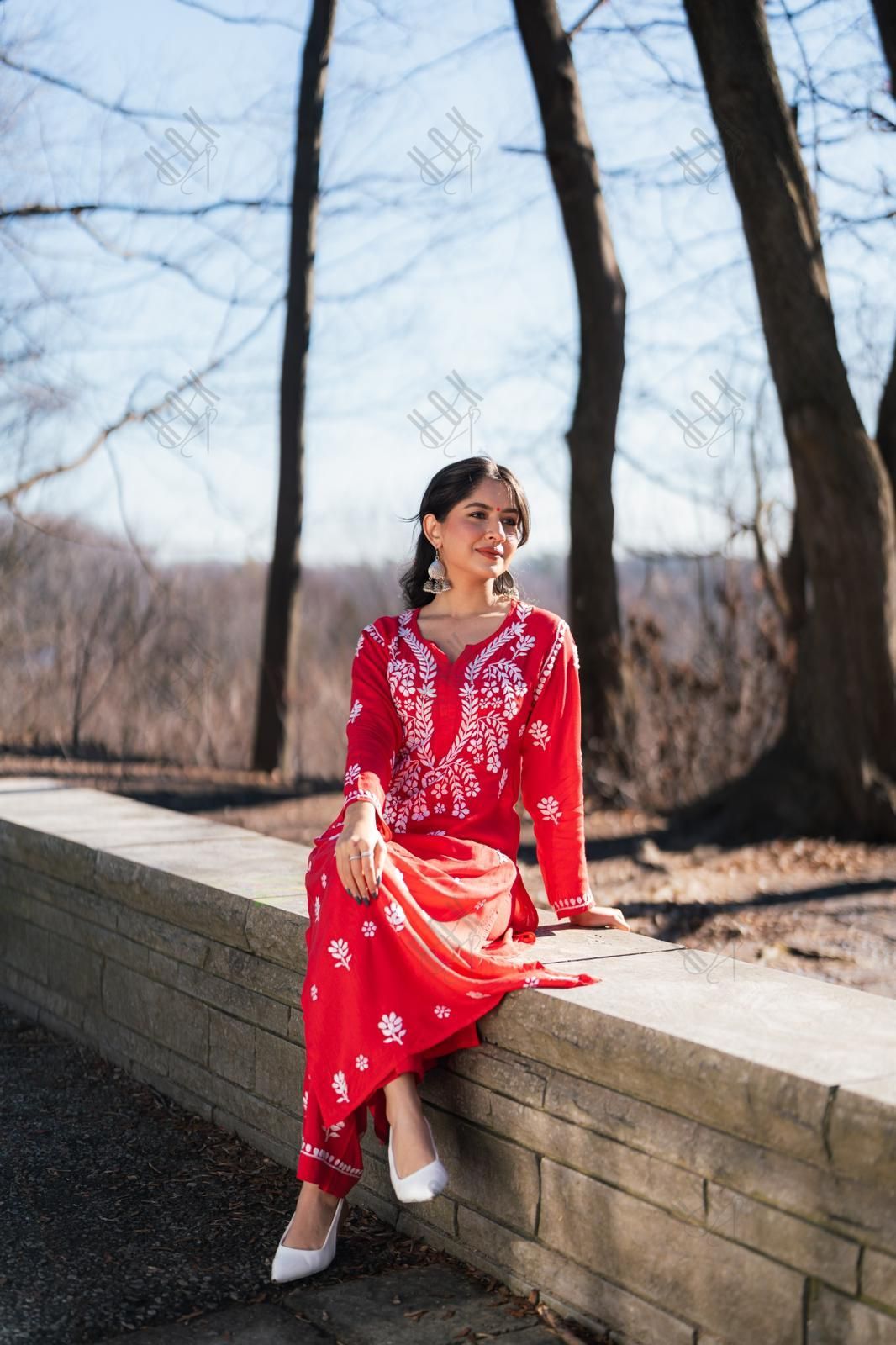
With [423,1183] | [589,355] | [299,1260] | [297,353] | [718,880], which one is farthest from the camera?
[297,353]

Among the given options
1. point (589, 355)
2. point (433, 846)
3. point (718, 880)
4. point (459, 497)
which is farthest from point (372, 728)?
point (589, 355)

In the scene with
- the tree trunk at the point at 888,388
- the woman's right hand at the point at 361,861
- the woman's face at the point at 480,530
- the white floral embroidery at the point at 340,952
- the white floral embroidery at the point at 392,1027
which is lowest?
the white floral embroidery at the point at 392,1027

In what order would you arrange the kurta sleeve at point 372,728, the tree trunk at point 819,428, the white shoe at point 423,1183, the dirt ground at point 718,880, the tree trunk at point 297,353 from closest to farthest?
1. the white shoe at point 423,1183
2. the kurta sleeve at point 372,728
3. the dirt ground at point 718,880
4. the tree trunk at point 819,428
5. the tree trunk at point 297,353

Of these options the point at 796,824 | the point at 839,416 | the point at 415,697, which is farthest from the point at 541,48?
the point at 415,697

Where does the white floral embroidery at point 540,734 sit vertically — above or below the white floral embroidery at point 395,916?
above

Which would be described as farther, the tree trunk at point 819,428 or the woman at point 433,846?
the tree trunk at point 819,428

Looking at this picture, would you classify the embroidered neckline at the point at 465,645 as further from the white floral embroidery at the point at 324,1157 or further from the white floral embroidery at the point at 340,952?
the white floral embroidery at the point at 324,1157

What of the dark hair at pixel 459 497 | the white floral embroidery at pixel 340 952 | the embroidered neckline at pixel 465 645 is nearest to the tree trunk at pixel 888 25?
the dark hair at pixel 459 497

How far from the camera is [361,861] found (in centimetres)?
233

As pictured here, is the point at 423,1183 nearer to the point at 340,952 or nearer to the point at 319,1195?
the point at 319,1195

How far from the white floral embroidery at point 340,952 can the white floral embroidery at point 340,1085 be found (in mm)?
188

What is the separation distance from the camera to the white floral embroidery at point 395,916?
231 centimetres

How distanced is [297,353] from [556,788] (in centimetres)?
714

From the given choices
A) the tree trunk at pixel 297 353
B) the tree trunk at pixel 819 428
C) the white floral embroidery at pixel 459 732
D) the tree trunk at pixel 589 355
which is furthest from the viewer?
the tree trunk at pixel 297 353
